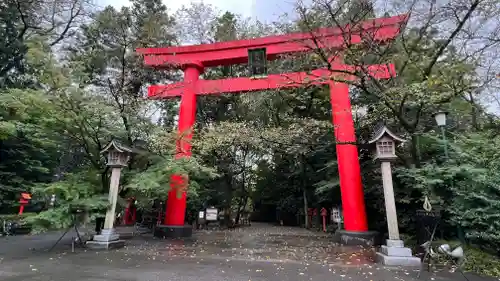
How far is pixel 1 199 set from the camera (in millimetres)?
11719

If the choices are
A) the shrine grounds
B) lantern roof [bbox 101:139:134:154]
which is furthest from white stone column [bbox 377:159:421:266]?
lantern roof [bbox 101:139:134:154]

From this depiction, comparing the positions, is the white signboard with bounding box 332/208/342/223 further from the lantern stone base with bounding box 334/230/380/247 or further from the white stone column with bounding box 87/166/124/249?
the white stone column with bounding box 87/166/124/249

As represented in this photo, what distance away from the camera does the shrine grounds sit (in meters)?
4.64

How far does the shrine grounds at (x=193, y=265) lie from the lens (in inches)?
183

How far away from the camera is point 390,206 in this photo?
622 centimetres

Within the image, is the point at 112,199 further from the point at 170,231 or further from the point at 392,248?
the point at 392,248

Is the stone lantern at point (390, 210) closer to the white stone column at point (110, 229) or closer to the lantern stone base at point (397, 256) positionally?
the lantern stone base at point (397, 256)

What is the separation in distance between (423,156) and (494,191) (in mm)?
2982

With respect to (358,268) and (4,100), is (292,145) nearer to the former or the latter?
(358,268)

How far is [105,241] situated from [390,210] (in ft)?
23.2

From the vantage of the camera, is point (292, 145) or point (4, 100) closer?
point (4, 100)

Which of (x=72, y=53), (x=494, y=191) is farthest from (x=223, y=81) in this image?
(x=72, y=53)

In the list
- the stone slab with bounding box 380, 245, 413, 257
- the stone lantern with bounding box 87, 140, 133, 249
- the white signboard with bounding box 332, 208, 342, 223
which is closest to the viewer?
the stone slab with bounding box 380, 245, 413, 257

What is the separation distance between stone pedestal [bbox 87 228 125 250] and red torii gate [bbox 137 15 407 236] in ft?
7.52
